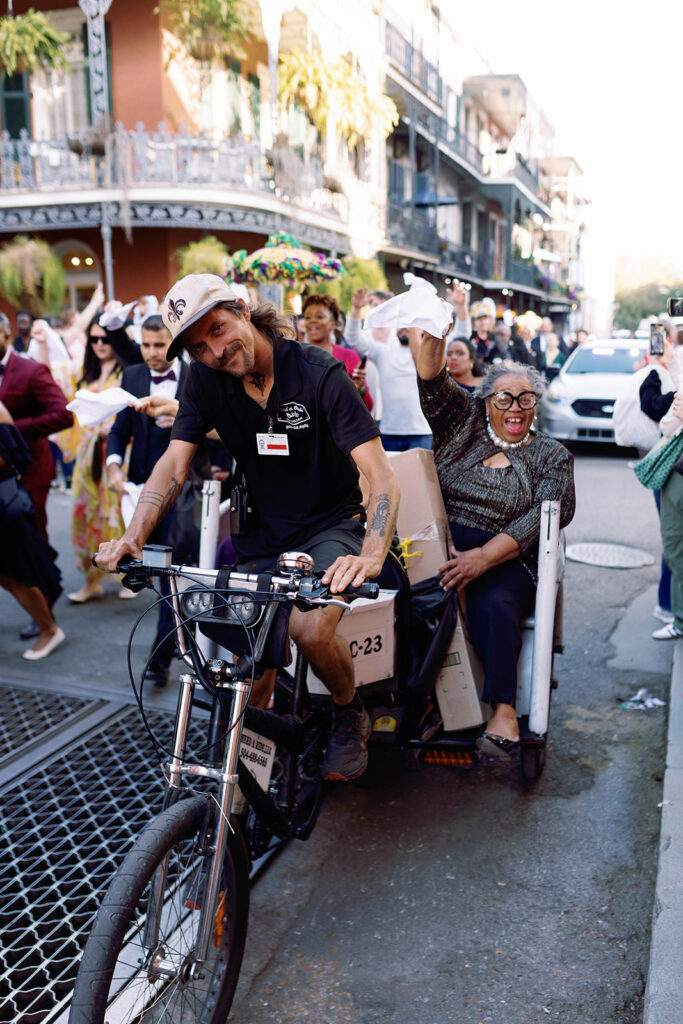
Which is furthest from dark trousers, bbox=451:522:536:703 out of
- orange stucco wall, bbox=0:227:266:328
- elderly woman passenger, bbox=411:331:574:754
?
orange stucco wall, bbox=0:227:266:328

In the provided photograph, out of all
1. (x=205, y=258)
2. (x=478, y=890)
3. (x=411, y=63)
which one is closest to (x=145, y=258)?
(x=205, y=258)

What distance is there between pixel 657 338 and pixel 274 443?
109 inches

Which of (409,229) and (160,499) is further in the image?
(409,229)

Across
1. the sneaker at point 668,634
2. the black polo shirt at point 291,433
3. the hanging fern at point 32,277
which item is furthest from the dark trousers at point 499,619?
the hanging fern at point 32,277

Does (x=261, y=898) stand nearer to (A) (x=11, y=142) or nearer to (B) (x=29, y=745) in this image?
(B) (x=29, y=745)

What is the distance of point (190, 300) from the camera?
8.73 ft

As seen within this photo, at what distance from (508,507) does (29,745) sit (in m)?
2.50

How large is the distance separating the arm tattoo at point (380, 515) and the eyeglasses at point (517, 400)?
1.54 metres

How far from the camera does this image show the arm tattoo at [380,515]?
2.75 m

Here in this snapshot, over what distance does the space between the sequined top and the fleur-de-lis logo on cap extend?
1.58m

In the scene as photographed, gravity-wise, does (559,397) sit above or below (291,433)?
below

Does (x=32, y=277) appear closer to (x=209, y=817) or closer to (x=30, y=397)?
(x=30, y=397)

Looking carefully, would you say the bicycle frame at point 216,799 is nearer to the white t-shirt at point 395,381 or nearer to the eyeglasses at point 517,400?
the eyeglasses at point 517,400

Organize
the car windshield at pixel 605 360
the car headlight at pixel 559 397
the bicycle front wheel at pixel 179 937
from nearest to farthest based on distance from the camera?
the bicycle front wheel at pixel 179 937, the car headlight at pixel 559 397, the car windshield at pixel 605 360
